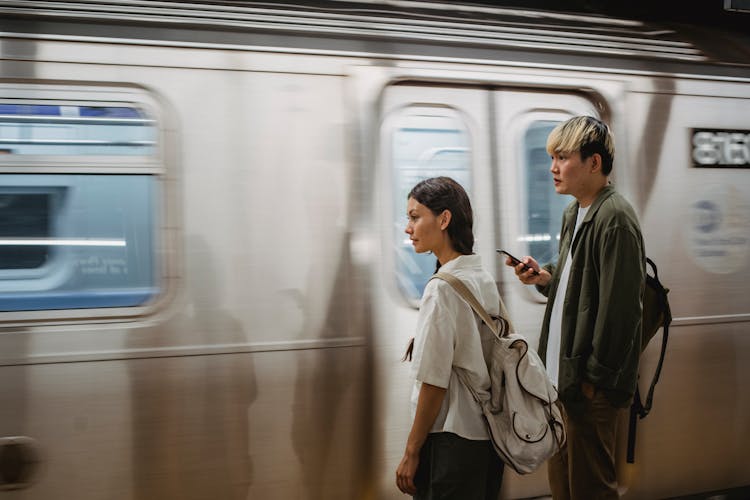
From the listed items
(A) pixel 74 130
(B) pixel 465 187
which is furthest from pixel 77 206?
(B) pixel 465 187

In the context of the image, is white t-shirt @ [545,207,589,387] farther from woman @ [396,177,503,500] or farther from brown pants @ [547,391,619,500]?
woman @ [396,177,503,500]

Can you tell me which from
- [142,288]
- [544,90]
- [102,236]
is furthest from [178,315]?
[544,90]

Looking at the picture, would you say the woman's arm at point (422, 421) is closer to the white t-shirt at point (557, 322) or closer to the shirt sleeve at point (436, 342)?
the shirt sleeve at point (436, 342)

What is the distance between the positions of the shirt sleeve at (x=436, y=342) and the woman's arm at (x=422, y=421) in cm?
4

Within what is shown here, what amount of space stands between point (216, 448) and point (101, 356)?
593 millimetres

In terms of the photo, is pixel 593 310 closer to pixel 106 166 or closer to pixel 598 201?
pixel 598 201

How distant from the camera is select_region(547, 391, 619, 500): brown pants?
9.40ft

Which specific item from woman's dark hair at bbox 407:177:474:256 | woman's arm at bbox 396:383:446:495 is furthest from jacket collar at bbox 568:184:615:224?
woman's arm at bbox 396:383:446:495

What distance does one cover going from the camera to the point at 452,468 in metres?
2.35

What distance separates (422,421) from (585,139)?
4.19 ft

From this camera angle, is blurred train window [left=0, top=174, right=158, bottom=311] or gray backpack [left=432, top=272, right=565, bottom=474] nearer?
gray backpack [left=432, top=272, right=565, bottom=474]

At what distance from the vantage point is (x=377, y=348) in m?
3.25

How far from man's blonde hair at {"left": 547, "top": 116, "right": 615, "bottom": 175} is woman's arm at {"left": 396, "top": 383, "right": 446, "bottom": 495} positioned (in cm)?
115

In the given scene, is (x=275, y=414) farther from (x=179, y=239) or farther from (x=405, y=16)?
(x=405, y=16)
